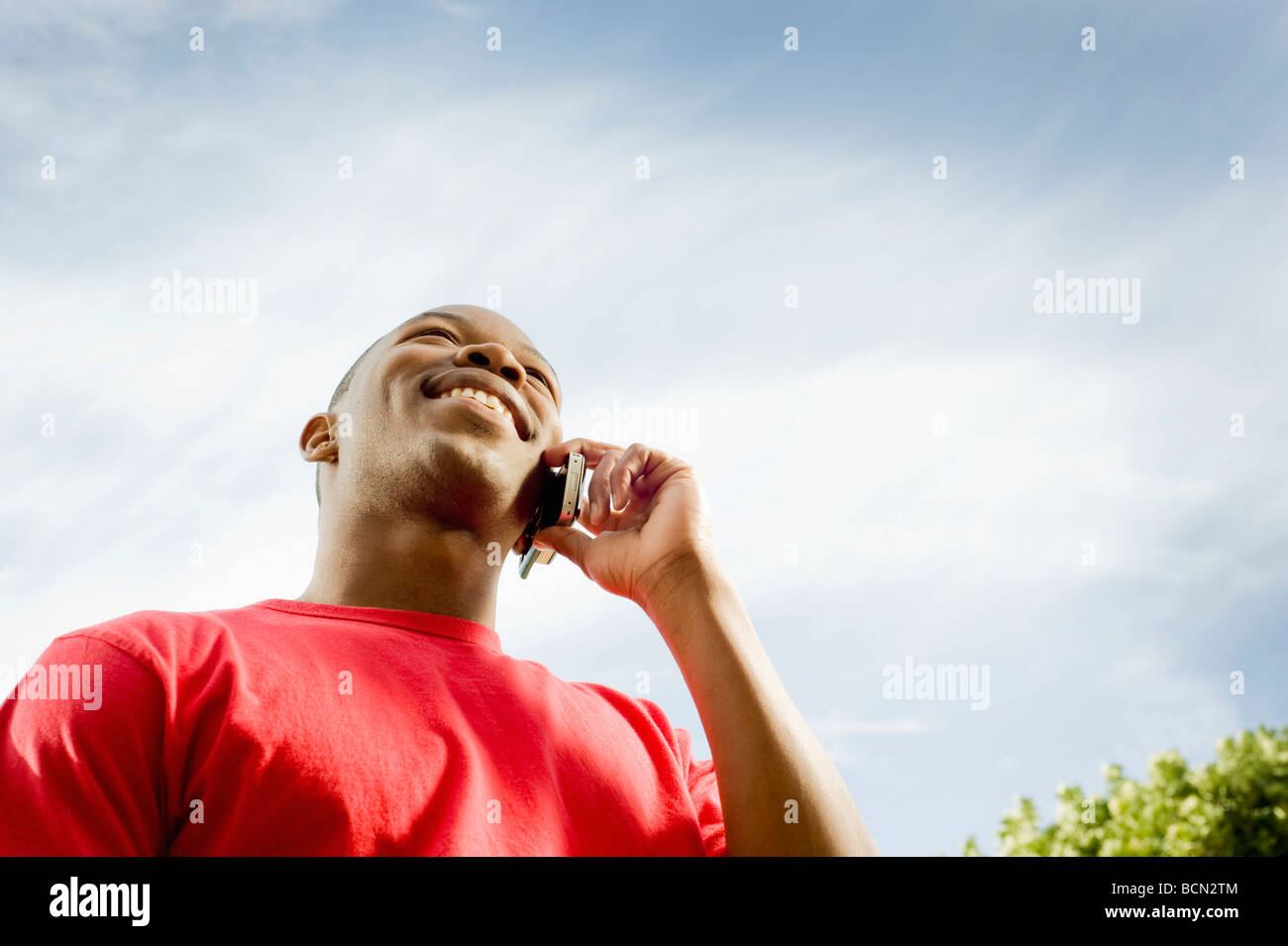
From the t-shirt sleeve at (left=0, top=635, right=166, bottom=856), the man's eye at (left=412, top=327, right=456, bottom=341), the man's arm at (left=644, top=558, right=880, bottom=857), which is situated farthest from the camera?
the man's eye at (left=412, top=327, right=456, bottom=341)

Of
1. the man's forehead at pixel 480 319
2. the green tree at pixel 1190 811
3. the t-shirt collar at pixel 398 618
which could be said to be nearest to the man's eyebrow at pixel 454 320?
the man's forehead at pixel 480 319

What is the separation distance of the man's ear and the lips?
0.38 m

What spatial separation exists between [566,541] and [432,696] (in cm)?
80

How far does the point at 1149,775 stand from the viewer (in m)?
10.1

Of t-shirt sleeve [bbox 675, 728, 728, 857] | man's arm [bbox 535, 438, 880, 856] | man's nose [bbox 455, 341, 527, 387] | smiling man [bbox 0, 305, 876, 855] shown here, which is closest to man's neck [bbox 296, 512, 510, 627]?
smiling man [bbox 0, 305, 876, 855]

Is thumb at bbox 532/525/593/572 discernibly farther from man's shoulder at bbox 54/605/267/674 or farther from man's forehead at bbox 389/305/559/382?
man's shoulder at bbox 54/605/267/674

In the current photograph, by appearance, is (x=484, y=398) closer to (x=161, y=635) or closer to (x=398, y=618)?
(x=398, y=618)

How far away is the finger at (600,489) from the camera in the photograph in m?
2.83

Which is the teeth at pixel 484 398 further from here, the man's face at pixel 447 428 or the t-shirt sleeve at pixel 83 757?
the t-shirt sleeve at pixel 83 757

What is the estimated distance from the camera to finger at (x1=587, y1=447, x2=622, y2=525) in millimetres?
2830

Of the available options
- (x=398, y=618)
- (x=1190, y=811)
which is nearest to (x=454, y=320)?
(x=398, y=618)
